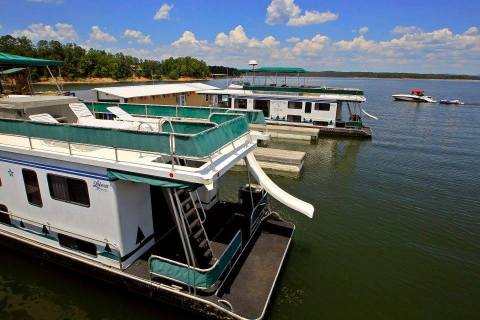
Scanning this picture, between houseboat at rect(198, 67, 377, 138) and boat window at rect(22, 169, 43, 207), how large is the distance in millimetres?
26171

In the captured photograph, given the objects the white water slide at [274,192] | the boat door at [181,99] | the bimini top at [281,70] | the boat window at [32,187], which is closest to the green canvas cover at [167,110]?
the white water slide at [274,192]

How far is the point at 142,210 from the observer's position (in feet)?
27.8

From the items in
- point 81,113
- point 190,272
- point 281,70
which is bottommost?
point 190,272

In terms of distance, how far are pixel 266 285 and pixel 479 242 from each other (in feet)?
33.8

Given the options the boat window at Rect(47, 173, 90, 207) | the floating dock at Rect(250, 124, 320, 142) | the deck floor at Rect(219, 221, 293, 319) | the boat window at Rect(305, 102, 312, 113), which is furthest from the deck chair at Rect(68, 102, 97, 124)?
the boat window at Rect(305, 102, 312, 113)

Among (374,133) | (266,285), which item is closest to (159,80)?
(374,133)

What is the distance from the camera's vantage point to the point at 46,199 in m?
8.81

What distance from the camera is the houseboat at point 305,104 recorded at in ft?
102

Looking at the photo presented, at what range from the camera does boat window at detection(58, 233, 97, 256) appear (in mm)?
8598

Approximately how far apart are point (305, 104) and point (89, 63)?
94247 mm

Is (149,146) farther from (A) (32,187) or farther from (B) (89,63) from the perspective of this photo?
(B) (89,63)

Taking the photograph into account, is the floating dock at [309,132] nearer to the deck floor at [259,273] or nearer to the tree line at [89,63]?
the deck floor at [259,273]

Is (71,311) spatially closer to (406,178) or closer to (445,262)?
(445,262)

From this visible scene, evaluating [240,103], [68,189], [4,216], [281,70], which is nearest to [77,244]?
[68,189]
